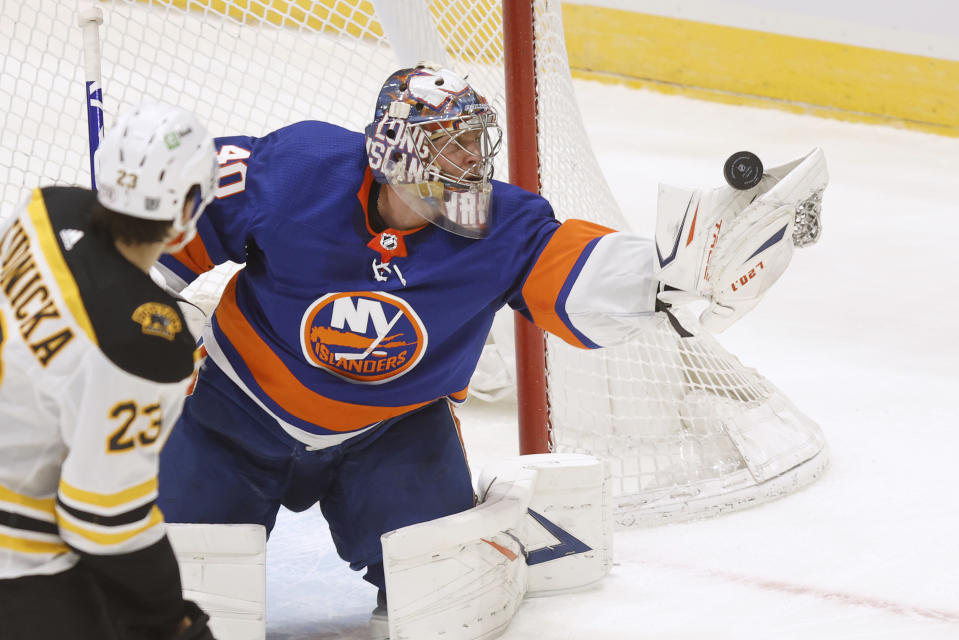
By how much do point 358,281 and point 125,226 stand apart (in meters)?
0.70

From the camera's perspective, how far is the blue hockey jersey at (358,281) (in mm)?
1948

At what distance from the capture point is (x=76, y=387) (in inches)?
48.3

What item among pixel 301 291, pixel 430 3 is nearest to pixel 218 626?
pixel 301 291

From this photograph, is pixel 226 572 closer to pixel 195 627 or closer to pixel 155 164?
pixel 195 627

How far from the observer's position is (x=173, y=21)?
3.22 metres

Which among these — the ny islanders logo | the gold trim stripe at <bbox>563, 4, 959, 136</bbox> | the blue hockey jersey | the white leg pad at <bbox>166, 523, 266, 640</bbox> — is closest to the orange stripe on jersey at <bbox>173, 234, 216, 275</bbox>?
the blue hockey jersey

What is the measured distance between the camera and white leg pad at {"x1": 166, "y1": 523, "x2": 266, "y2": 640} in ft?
6.19

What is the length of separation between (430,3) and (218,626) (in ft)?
5.50

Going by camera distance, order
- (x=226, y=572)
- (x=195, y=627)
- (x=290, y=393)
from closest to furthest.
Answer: (x=195, y=627) < (x=226, y=572) < (x=290, y=393)

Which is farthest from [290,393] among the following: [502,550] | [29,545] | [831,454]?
[831,454]

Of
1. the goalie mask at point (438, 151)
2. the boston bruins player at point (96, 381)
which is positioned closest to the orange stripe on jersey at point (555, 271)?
the goalie mask at point (438, 151)

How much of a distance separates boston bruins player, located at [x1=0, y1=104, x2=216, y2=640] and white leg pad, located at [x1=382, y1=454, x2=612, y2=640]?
0.64 m

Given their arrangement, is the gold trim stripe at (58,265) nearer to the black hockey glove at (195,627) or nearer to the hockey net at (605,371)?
the black hockey glove at (195,627)

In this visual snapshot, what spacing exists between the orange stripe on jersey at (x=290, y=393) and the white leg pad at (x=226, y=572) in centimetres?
22
